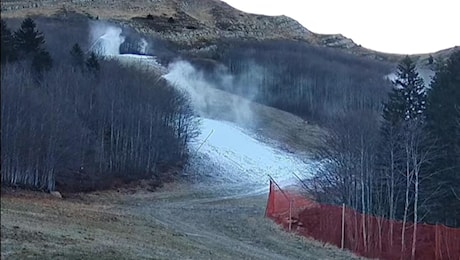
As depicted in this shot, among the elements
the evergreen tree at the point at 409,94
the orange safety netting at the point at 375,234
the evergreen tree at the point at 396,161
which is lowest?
the orange safety netting at the point at 375,234

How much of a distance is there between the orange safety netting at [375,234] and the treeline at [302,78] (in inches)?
3119

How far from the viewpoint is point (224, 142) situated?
8619cm

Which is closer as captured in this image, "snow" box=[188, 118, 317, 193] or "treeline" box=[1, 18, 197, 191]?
"treeline" box=[1, 18, 197, 191]

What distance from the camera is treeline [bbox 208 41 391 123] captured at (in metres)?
120

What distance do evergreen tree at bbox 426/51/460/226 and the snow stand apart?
23264 millimetres

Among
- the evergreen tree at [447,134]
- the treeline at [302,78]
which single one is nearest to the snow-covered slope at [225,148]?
the treeline at [302,78]

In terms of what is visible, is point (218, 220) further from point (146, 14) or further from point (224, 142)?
point (146, 14)

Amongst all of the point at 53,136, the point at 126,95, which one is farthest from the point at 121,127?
the point at 53,136

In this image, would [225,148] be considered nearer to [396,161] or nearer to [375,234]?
[396,161]

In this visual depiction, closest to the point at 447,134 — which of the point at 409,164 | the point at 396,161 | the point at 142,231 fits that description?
the point at 396,161

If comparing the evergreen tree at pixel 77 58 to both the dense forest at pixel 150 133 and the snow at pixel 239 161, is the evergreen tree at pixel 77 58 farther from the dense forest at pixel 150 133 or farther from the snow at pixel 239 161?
the snow at pixel 239 161

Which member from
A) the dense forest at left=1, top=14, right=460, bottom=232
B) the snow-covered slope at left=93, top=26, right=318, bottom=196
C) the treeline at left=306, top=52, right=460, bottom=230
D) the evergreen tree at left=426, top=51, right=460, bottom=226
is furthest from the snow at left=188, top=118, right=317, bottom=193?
the evergreen tree at left=426, top=51, right=460, bottom=226

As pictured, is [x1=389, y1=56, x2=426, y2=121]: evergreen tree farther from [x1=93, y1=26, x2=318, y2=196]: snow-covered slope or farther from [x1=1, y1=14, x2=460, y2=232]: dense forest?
[x1=93, y1=26, x2=318, y2=196]: snow-covered slope

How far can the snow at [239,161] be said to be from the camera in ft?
224
